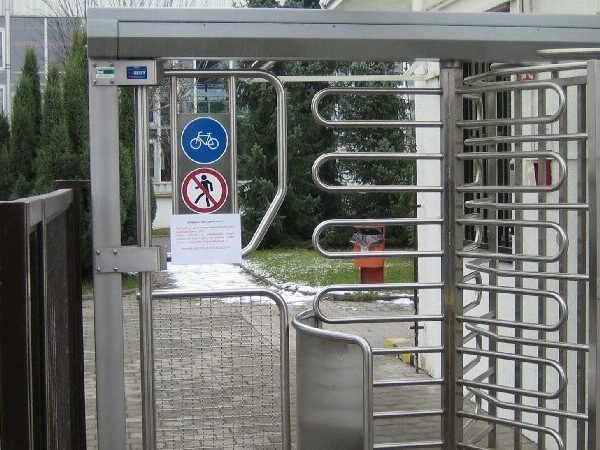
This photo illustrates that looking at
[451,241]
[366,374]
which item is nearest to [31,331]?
[366,374]

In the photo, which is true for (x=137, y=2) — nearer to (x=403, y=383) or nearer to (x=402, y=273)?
(x=402, y=273)

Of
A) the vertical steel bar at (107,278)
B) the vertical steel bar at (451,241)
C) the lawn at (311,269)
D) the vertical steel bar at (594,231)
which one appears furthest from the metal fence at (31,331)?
the lawn at (311,269)

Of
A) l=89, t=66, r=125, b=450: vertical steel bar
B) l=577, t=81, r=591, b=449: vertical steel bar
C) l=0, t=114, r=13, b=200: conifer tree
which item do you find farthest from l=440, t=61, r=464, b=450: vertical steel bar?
l=0, t=114, r=13, b=200: conifer tree

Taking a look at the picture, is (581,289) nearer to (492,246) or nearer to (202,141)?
(492,246)

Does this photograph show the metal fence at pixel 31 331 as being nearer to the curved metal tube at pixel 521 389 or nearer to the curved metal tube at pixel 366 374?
the curved metal tube at pixel 366 374

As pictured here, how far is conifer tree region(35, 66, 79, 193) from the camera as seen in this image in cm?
1616

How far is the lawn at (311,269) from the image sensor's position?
55.8 feet

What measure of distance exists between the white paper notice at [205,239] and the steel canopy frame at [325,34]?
0.77 meters

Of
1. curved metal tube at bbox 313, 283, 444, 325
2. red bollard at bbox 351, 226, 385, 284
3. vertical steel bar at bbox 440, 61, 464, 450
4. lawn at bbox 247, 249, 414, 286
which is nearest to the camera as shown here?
curved metal tube at bbox 313, 283, 444, 325

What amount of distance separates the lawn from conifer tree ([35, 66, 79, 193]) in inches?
148

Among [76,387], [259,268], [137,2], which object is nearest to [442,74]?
[76,387]

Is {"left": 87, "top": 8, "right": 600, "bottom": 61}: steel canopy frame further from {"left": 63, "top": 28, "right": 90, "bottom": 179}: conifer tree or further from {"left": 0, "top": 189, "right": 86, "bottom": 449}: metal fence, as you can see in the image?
{"left": 63, "top": 28, "right": 90, "bottom": 179}: conifer tree

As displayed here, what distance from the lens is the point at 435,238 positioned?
8469 millimetres

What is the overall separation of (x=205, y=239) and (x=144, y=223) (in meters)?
0.31
